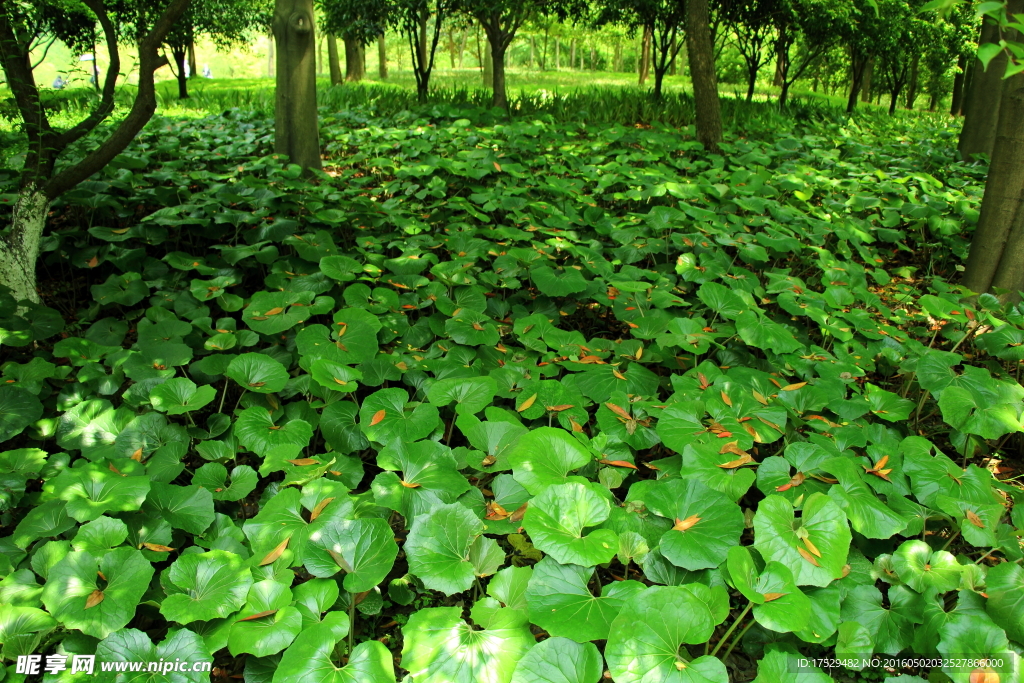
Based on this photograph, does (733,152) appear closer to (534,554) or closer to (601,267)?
(601,267)

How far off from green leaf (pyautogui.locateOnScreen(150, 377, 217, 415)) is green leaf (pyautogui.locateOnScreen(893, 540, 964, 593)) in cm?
205

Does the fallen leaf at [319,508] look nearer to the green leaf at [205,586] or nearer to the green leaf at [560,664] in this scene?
the green leaf at [205,586]

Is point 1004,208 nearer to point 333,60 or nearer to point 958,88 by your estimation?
point 333,60

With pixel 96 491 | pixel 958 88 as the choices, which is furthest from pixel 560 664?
pixel 958 88

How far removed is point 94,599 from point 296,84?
4.08m

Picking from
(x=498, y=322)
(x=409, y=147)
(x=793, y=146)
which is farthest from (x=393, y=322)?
(x=793, y=146)

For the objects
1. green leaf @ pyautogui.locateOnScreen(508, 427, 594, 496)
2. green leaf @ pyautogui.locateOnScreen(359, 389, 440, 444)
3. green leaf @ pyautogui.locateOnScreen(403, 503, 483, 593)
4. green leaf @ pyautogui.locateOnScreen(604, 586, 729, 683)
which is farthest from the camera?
green leaf @ pyautogui.locateOnScreen(359, 389, 440, 444)

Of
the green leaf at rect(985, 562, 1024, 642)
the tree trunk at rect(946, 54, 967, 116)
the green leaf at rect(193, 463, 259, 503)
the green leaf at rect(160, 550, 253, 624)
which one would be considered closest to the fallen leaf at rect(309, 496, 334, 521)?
the green leaf at rect(160, 550, 253, 624)

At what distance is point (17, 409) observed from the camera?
195 centimetres

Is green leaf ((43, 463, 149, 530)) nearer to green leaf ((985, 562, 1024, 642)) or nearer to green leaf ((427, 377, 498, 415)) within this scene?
green leaf ((427, 377, 498, 415))

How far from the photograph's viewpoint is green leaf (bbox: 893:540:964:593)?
4.64 feet

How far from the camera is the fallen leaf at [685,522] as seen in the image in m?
1.46

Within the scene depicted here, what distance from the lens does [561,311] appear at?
10.1 feet

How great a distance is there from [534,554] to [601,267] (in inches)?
72.6
